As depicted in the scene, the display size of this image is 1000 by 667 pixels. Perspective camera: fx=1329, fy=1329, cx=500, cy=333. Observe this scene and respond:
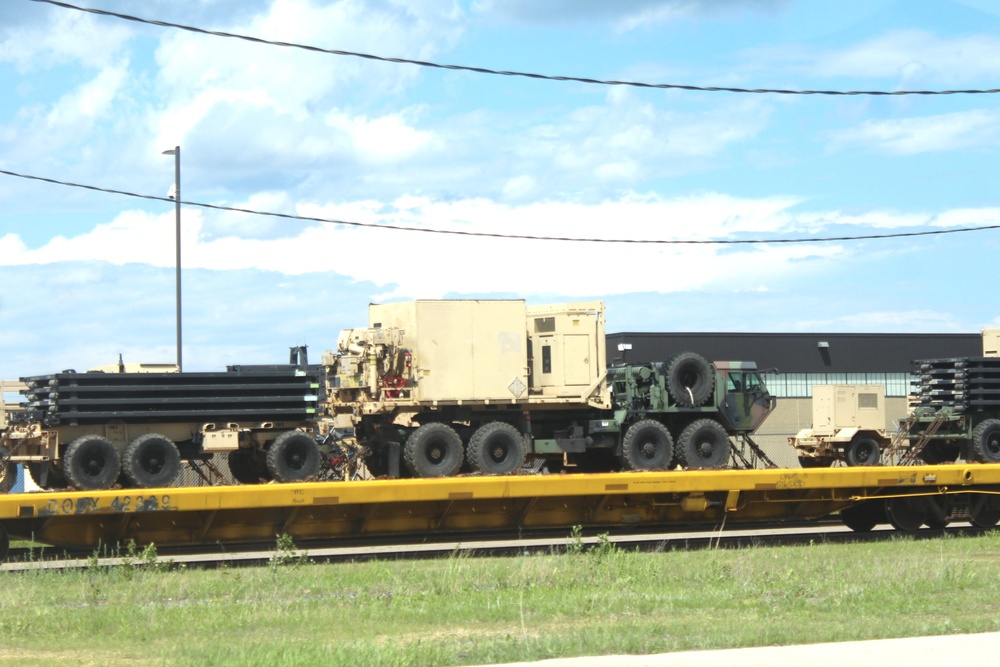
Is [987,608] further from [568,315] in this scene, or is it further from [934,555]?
[568,315]

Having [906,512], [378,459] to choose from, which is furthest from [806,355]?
[378,459]

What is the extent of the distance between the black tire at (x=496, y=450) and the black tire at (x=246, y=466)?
11.7ft

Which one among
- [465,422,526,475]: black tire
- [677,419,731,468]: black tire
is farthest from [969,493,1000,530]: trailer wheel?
[465,422,526,475]: black tire

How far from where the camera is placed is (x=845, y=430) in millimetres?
30984

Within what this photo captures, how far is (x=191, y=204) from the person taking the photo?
1202 inches

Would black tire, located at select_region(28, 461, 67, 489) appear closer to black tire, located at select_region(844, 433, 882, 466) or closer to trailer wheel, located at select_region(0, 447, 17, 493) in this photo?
trailer wheel, located at select_region(0, 447, 17, 493)

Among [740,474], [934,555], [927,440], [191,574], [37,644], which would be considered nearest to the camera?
[37,644]

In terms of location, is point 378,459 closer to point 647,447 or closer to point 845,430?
point 647,447

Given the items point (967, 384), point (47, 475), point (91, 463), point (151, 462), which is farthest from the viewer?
point (967, 384)

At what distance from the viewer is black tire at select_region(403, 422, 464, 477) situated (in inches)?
835

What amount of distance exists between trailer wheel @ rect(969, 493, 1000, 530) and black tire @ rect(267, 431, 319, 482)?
10532 mm

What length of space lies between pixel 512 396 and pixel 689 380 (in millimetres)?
3504

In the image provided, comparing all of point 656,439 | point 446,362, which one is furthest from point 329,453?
point 656,439

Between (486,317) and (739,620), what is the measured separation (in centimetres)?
1123
